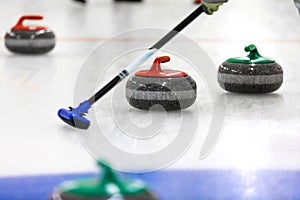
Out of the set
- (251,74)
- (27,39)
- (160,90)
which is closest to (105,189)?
(160,90)

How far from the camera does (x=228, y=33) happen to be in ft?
17.1

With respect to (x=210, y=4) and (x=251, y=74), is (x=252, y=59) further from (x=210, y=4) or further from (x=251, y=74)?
(x=210, y=4)

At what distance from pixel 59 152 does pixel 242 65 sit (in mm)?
1064

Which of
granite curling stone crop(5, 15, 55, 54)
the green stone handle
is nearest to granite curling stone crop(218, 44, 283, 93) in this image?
the green stone handle

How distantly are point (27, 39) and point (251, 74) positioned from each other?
64.0 inches

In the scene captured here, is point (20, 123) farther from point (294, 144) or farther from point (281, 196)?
point (281, 196)

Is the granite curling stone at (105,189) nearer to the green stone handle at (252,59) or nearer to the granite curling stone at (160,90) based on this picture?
the granite curling stone at (160,90)

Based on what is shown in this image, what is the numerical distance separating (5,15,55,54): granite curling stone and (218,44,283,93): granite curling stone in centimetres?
145

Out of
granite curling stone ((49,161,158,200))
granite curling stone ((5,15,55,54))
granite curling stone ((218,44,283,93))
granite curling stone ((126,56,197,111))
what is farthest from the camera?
granite curling stone ((5,15,55,54))

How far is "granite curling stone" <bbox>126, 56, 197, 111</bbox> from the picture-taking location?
255 cm

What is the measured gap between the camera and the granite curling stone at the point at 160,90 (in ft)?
8.38

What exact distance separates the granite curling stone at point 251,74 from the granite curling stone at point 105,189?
Result: 72.3 inches

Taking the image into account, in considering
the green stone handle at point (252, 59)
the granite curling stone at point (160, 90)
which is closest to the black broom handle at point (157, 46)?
the granite curling stone at point (160, 90)

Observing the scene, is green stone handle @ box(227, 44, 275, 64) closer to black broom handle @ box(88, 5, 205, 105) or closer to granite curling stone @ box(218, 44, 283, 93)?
granite curling stone @ box(218, 44, 283, 93)
